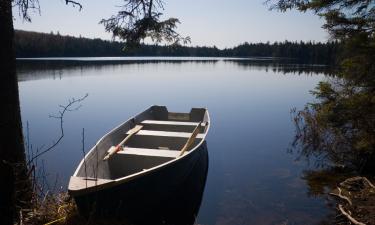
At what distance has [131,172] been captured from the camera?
7.43 m

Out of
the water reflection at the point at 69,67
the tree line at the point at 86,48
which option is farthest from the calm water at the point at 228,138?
the tree line at the point at 86,48

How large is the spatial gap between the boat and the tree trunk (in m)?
0.97

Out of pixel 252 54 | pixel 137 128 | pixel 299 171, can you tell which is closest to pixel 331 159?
pixel 299 171

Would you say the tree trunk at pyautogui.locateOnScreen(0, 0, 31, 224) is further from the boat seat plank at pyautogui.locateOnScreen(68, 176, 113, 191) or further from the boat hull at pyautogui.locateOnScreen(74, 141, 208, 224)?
the boat hull at pyautogui.locateOnScreen(74, 141, 208, 224)

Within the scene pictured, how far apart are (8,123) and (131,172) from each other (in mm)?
3595

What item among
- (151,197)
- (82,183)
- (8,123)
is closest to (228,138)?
(151,197)

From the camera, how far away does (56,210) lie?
17.2 ft

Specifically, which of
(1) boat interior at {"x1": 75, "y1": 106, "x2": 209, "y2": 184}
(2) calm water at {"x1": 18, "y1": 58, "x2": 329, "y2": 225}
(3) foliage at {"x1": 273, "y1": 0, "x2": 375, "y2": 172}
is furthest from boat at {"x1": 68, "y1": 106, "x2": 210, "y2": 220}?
(3) foliage at {"x1": 273, "y1": 0, "x2": 375, "y2": 172}

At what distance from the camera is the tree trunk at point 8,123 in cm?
397

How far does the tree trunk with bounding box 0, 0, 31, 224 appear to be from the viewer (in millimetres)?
3967

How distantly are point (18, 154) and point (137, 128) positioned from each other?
17.5ft

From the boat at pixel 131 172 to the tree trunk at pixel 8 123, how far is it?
0.97 meters

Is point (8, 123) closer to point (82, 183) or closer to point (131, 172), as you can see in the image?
point (82, 183)

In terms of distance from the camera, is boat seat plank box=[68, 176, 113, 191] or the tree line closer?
boat seat plank box=[68, 176, 113, 191]
